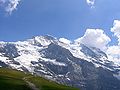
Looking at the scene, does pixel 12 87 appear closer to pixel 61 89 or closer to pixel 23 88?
pixel 23 88

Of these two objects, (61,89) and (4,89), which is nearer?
(4,89)

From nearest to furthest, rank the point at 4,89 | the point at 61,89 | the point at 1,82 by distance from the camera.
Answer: the point at 4,89 → the point at 1,82 → the point at 61,89

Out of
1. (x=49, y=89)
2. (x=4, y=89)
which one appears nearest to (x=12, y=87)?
(x=4, y=89)

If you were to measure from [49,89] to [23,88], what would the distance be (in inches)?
376

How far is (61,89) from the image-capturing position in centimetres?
11425

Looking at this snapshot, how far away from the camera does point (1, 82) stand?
107 meters

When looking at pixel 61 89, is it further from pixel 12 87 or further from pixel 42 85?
pixel 12 87

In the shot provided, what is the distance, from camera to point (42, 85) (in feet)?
378

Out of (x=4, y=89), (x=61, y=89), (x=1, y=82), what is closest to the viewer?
(x=4, y=89)

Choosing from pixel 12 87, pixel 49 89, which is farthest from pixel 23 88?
pixel 49 89

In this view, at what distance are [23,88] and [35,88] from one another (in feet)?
14.9

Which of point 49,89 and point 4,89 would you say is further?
point 49,89

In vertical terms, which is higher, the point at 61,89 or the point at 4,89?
the point at 61,89

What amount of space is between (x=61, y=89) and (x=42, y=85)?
563 cm
